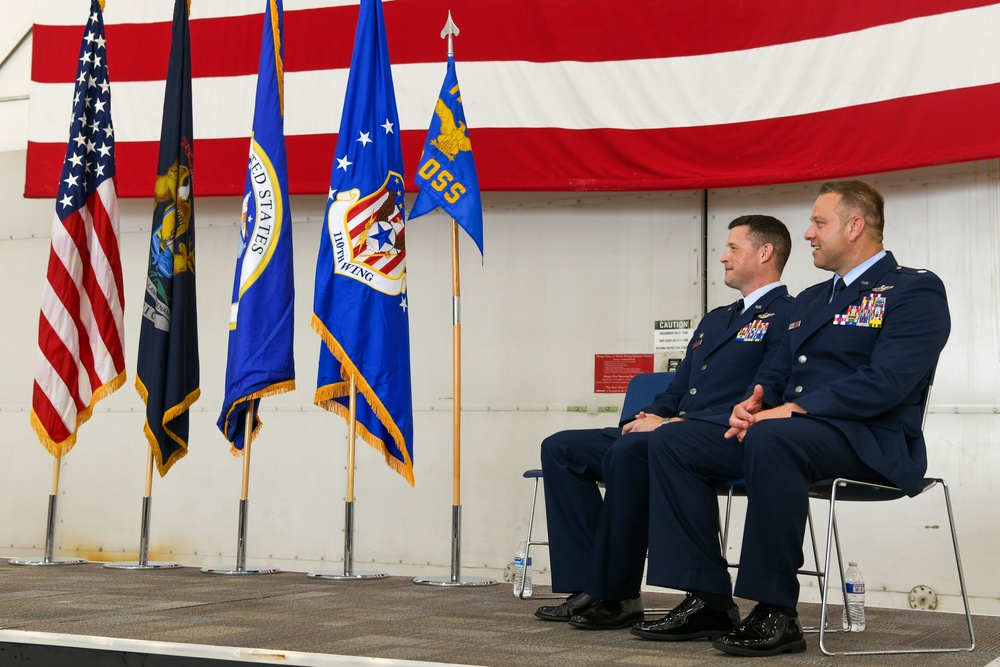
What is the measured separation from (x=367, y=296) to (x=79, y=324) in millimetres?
1413

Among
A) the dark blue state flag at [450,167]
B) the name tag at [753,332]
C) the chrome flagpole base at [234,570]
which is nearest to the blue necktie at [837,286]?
the name tag at [753,332]

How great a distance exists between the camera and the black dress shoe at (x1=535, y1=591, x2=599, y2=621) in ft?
9.31

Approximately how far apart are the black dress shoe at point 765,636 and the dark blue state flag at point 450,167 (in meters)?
2.16

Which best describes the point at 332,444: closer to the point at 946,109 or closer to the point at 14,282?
the point at 14,282

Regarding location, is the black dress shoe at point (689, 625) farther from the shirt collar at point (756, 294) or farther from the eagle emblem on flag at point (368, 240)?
the eagle emblem on flag at point (368, 240)

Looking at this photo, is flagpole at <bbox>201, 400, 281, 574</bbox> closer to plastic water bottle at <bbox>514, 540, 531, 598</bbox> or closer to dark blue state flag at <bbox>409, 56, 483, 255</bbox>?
dark blue state flag at <bbox>409, 56, 483, 255</bbox>

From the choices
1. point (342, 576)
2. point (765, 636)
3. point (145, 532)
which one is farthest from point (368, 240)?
point (765, 636)

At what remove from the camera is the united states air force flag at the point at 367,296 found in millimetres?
4129

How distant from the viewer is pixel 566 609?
288 cm

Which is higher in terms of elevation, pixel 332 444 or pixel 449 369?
pixel 449 369

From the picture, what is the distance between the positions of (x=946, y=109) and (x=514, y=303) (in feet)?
6.30

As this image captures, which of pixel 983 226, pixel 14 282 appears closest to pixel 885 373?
pixel 983 226

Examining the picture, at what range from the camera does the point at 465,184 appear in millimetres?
4105

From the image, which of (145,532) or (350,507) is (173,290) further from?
(350,507)
